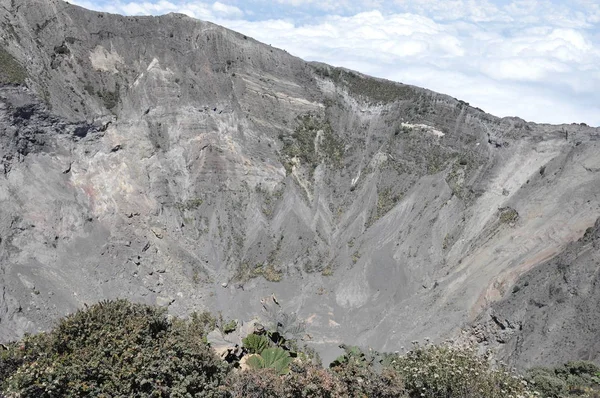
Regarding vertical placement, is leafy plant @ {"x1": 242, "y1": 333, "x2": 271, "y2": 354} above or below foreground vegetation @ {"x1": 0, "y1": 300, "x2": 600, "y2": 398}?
below

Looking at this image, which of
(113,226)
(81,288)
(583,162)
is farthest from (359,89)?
(81,288)

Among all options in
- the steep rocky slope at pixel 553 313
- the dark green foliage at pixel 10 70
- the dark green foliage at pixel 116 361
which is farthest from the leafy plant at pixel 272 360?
the dark green foliage at pixel 10 70

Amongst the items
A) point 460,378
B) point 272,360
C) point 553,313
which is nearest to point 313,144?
point 553,313

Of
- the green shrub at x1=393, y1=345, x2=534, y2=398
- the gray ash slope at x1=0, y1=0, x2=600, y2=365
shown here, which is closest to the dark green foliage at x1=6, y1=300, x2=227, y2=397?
the green shrub at x1=393, y1=345, x2=534, y2=398

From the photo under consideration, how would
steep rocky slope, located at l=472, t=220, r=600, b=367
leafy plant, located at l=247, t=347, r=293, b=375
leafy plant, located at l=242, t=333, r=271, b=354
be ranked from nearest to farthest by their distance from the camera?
1. leafy plant, located at l=247, t=347, r=293, b=375
2. leafy plant, located at l=242, t=333, r=271, b=354
3. steep rocky slope, located at l=472, t=220, r=600, b=367

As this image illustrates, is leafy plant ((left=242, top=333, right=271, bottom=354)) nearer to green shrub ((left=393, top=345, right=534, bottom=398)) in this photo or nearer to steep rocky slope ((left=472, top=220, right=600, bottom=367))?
green shrub ((left=393, top=345, right=534, bottom=398))

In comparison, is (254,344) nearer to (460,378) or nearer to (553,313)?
(460,378)
